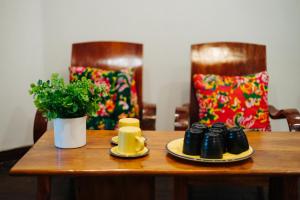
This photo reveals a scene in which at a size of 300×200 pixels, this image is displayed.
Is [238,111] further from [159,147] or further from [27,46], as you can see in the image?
[27,46]

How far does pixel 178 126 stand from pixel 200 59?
61cm

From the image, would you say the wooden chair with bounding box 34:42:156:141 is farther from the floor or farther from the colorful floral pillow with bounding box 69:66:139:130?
the floor

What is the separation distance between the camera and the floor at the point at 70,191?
2.08m

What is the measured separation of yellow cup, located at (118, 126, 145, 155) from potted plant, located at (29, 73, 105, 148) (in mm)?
178

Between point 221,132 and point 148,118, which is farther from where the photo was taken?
point 148,118

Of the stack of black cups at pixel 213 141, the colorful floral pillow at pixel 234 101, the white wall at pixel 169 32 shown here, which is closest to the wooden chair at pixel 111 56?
the white wall at pixel 169 32

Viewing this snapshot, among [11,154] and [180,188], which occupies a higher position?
[180,188]

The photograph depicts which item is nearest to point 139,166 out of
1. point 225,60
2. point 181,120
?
point 181,120

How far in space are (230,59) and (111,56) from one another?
29.2 inches

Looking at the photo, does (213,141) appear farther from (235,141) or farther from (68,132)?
(68,132)

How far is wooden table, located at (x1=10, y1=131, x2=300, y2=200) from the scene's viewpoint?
1.10 meters

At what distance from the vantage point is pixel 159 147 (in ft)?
4.38

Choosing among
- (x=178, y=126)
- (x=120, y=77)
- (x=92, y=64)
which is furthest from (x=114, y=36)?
(x=178, y=126)

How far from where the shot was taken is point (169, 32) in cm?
250
